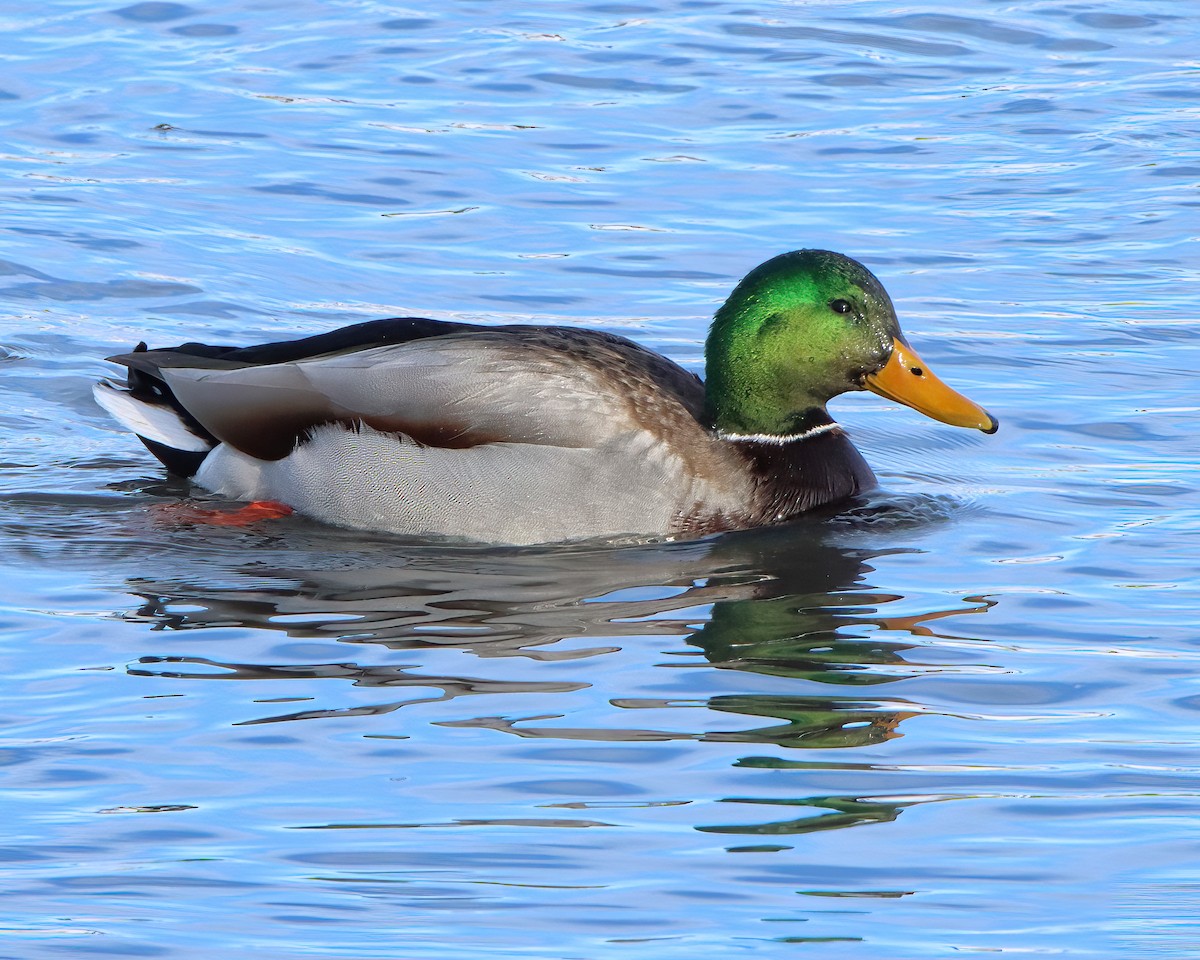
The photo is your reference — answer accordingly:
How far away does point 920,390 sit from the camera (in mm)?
8539

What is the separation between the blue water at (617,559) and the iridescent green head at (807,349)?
49 cm

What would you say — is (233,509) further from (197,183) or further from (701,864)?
(197,183)

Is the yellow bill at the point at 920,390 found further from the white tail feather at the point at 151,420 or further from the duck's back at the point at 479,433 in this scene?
the white tail feather at the point at 151,420

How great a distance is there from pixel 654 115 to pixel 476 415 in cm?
649

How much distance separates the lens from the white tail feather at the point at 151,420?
9016 millimetres

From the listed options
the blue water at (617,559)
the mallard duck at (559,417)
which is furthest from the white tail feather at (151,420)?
the blue water at (617,559)

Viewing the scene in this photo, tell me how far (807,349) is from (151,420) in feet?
9.17

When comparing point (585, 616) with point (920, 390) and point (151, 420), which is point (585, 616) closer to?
point (920, 390)

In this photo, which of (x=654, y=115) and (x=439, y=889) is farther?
(x=654, y=115)

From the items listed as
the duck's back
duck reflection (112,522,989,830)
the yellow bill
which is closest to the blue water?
duck reflection (112,522,989,830)

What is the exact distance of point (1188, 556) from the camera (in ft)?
25.7

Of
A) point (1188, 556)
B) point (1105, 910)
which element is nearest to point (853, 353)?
point (1188, 556)

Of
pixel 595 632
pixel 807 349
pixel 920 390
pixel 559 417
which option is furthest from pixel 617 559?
pixel 920 390

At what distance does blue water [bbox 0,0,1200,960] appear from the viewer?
17.1 feet
